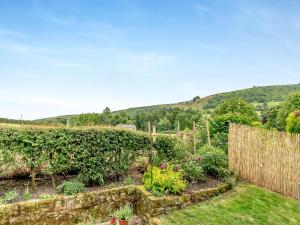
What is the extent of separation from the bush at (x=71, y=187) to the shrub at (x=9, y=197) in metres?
1.11

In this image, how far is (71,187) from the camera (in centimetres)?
872

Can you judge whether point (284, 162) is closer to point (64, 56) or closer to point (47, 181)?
point (47, 181)

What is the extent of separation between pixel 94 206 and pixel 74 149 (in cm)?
166

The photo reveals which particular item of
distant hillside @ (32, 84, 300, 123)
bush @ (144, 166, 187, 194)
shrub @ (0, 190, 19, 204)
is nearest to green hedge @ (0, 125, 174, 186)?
shrub @ (0, 190, 19, 204)

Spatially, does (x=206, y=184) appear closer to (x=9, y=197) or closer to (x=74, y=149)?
(x=74, y=149)

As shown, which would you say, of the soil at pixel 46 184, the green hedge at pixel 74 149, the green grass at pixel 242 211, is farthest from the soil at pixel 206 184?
the green hedge at pixel 74 149

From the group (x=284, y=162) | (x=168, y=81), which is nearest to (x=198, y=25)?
(x=168, y=81)

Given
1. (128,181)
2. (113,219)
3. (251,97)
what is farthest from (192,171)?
(251,97)

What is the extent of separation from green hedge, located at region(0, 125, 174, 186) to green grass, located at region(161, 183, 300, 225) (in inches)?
105

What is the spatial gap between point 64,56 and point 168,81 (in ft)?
13.7

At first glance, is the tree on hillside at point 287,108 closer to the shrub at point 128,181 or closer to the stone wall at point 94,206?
the stone wall at point 94,206

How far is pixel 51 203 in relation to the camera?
820 cm

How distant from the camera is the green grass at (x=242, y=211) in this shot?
303 inches

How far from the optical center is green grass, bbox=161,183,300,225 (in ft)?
25.2
